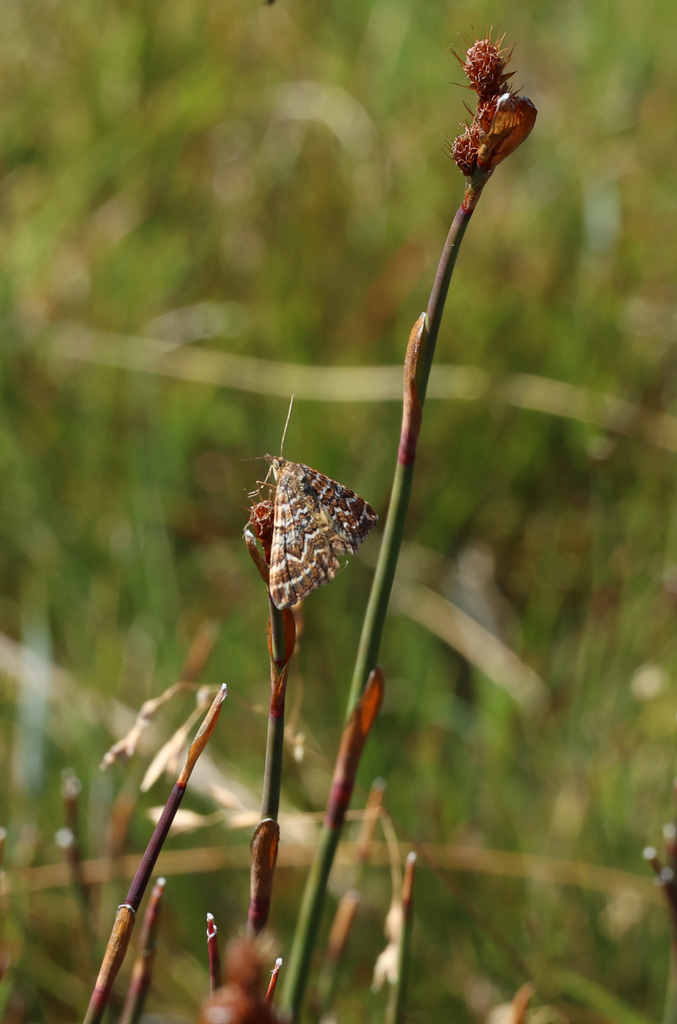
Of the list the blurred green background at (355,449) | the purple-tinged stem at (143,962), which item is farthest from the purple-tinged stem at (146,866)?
the blurred green background at (355,449)

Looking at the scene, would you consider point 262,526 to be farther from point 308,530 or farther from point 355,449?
point 355,449

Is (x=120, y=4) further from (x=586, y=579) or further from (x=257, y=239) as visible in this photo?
(x=586, y=579)

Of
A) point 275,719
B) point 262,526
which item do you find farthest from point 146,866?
point 262,526

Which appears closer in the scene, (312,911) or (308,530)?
(312,911)

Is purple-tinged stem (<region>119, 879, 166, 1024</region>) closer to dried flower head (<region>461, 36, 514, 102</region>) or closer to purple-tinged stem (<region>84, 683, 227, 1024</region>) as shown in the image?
purple-tinged stem (<region>84, 683, 227, 1024</region>)

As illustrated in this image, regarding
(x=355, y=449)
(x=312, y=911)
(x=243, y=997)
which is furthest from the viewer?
(x=355, y=449)
